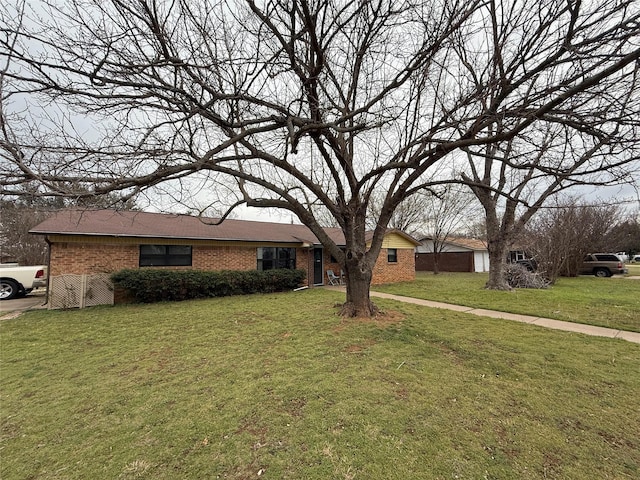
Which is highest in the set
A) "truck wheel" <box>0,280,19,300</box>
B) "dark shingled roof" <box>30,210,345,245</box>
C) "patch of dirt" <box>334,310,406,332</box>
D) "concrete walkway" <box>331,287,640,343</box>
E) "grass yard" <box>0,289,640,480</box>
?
"dark shingled roof" <box>30,210,345,245</box>

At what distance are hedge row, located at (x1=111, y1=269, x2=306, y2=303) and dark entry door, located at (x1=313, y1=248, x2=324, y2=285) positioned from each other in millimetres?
2572

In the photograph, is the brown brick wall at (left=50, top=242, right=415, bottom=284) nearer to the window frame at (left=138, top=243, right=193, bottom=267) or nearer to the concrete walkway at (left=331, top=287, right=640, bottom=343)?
the window frame at (left=138, top=243, right=193, bottom=267)

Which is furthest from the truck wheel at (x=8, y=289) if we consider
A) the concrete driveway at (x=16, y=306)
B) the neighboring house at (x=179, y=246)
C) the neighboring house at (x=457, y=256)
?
the neighboring house at (x=457, y=256)

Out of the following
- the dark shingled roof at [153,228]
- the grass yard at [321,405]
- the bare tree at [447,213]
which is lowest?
the grass yard at [321,405]

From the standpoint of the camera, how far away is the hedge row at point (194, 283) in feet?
32.4

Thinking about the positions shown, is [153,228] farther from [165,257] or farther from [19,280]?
[19,280]

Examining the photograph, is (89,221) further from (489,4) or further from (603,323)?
(603,323)

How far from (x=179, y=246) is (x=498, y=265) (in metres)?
13.8

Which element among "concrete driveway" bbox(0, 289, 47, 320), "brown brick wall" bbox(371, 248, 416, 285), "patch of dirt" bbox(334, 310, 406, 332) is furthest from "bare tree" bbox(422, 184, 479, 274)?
"concrete driveway" bbox(0, 289, 47, 320)

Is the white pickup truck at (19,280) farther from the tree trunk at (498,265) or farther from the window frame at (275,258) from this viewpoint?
the tree trunk at (498,265)

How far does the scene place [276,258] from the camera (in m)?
14.5

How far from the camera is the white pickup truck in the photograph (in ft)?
37.2

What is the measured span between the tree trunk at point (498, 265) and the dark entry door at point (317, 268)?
26.5ft

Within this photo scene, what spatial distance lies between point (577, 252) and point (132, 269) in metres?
26.1
